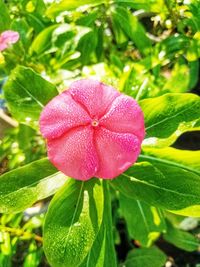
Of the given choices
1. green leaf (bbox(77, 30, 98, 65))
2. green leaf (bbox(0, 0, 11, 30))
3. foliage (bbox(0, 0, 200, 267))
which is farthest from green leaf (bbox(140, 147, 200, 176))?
green leaf (bbox(0, 0, 11, 30))

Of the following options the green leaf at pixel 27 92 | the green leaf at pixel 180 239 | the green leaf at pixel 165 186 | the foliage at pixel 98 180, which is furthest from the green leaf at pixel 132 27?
the green leaf at pixel 180 239

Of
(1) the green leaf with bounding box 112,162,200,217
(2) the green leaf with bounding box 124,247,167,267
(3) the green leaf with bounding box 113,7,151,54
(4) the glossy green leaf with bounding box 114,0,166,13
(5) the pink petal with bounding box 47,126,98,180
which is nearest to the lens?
(5) the pink petal with bounding box 47,126,98,180

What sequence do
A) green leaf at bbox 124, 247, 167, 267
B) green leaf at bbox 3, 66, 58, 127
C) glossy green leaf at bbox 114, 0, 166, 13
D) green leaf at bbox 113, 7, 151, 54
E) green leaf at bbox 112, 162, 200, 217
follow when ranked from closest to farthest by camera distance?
1. green leaf at bbox 112, 162, 200, 217
2. green leaf at bbox 3, 66, 58, 127
3. glossy green leaf at bbox 114, 0, 166, 13
4. green leaf at bbox 113, 7, 151, 54
5. green leaf at bbox 124, 247, 167, 267

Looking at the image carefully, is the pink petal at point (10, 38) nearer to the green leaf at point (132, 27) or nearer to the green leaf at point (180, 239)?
the green leaf at point (132, 27)

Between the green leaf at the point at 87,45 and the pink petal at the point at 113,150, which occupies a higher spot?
the pink petal at the point at 113,150

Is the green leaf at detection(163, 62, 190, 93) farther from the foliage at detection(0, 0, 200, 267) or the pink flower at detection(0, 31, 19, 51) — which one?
the pink flower at detection(0, 31, 19, 51)

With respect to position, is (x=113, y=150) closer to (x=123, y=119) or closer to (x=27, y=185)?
(x=123, y=119)
